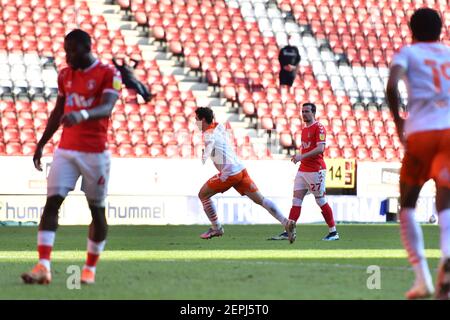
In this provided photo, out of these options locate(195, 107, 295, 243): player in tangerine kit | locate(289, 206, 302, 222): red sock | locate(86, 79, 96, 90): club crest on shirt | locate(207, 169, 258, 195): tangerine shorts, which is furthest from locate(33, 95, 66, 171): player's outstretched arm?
locate(289, 206, 302, 222): red sock

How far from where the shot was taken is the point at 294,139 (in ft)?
95.5

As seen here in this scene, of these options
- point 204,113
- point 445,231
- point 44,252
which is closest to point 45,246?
point 44,252

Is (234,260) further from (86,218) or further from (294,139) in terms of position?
(294,139)

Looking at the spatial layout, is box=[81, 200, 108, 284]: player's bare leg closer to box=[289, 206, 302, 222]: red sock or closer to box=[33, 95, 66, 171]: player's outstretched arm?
box=[33, 95, 66, 171]: player's outstretched arm

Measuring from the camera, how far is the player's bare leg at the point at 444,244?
23.3 feet

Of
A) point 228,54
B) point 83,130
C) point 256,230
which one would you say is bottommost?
point 256,230

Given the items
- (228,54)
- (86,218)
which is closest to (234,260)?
(86,218)

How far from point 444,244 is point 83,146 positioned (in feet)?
10.6

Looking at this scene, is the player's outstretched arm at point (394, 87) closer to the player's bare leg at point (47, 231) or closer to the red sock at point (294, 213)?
the player's bare leg at point (47, 231)

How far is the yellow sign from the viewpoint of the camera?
87.5ft

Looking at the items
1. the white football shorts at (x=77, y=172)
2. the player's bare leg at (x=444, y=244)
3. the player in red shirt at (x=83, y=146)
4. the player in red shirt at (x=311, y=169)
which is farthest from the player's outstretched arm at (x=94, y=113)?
the player in red shirt at (x=311, y=169)

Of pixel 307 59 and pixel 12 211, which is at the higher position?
pixel 307 59

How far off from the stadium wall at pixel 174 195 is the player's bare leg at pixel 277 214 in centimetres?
808
